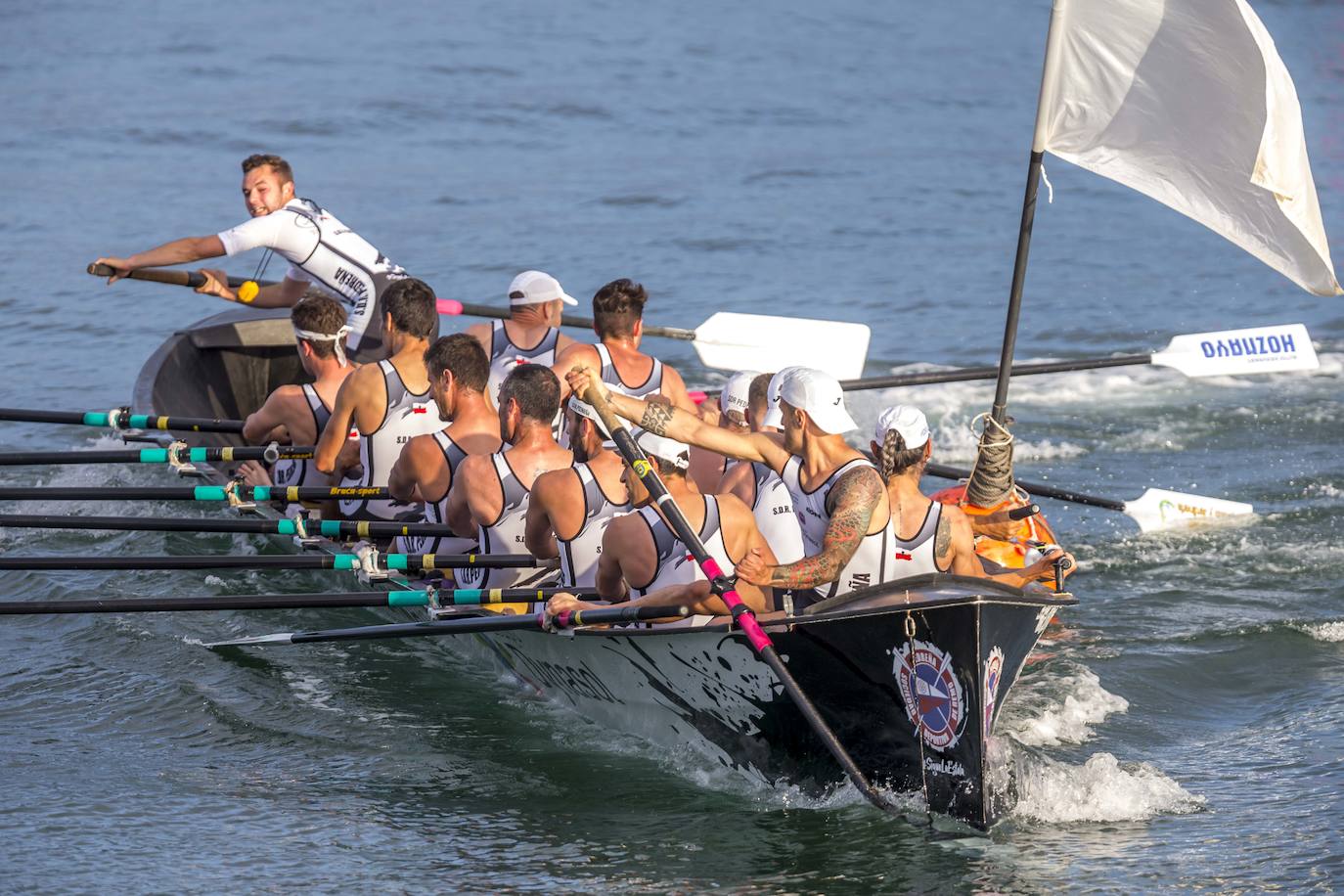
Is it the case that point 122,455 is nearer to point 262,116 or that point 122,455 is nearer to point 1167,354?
point 1167,354

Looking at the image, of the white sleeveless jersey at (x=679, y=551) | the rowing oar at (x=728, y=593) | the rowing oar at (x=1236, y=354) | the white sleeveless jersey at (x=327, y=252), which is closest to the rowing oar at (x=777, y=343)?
the white sleeveless jersey at (x=327, y=252)

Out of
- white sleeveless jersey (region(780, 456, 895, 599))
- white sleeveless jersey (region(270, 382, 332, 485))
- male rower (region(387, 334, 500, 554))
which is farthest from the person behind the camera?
white sleeveless jersey (region(270, 382, 332, 485))

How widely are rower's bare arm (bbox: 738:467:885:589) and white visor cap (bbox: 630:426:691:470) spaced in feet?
1.73

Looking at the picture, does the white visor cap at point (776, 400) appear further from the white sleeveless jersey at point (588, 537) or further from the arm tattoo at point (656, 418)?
the white sleeveless jersey at point (588, 537)

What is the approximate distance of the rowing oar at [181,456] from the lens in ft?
30.8

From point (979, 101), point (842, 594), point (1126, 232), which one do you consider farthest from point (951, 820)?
point (979, 101)

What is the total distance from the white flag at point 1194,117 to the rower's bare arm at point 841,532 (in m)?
2.15

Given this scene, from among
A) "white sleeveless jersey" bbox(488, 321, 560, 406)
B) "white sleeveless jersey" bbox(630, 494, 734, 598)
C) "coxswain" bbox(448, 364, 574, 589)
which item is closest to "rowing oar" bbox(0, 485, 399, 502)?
"coxswain" bbox(448, 364, 574, 589)

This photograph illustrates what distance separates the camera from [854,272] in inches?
774

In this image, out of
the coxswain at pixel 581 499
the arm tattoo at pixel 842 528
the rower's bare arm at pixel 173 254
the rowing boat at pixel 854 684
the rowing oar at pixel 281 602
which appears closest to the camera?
the rowing boat at pixel 854 684

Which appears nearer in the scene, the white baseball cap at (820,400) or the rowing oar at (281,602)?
the white baseball cap at (820,400)

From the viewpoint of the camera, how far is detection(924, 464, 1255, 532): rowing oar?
1051 centimetres

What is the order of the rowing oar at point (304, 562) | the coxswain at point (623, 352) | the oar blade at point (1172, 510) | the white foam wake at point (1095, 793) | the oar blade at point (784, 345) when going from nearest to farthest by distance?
1. the white foam wake at point (1095, 793)
2. the rowing oar at point (304, 562)
3. the coxswain at point (623, 352)
4. the oar blade at point (1172, 510)
5. the oar blade at point (784, 345)

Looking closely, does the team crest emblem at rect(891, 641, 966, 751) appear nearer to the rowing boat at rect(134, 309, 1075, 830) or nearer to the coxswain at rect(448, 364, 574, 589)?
the rowing boat at rect(134, 309, 1075, 830)
